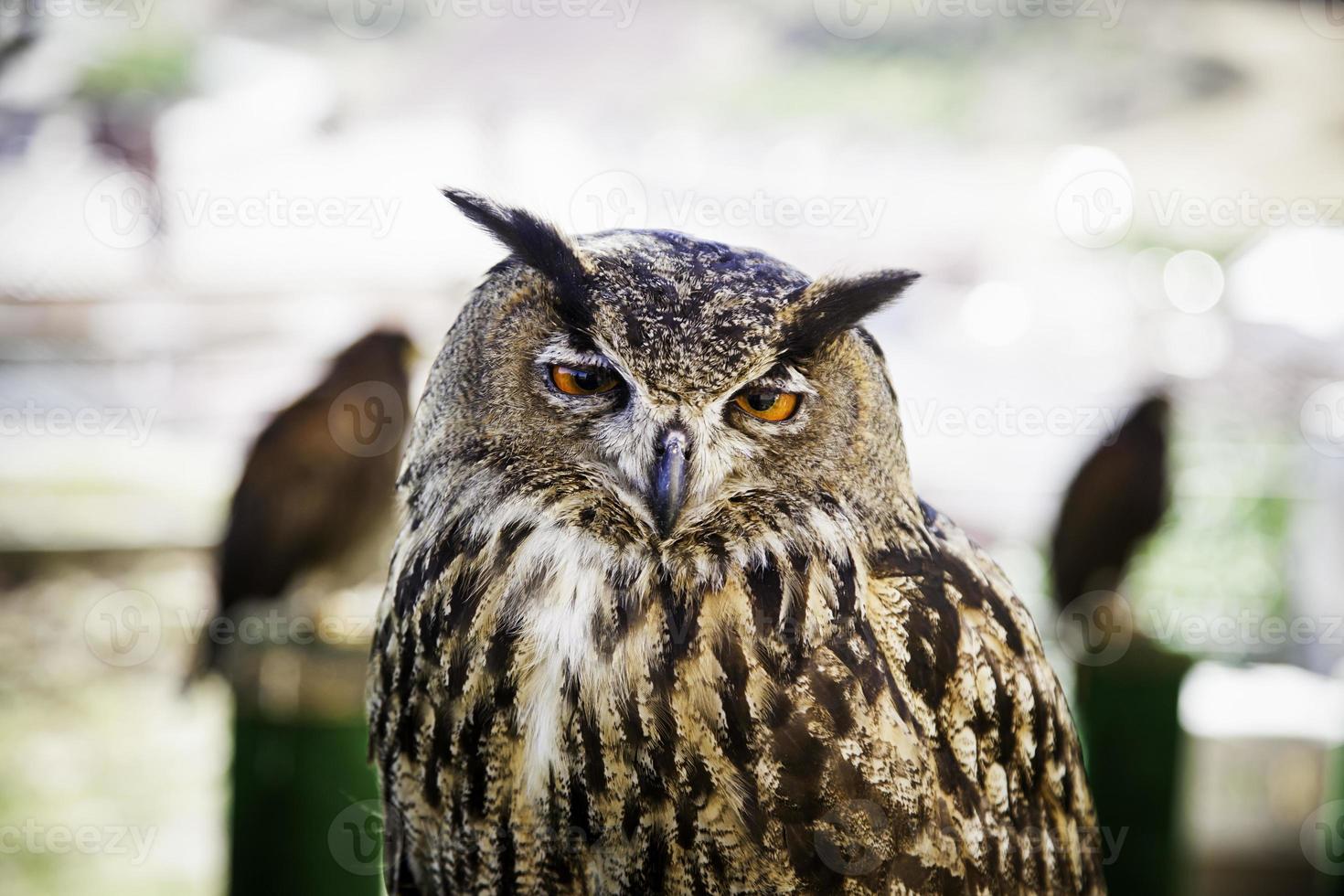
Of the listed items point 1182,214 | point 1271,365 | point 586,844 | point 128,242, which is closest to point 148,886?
point 128,242

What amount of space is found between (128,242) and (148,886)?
1.52 metres

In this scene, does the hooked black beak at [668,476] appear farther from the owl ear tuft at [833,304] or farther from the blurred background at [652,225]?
the blurred background at [652,225]

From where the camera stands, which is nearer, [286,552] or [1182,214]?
[1182,214]

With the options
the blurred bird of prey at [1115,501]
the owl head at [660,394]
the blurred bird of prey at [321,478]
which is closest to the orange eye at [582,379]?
the owl head at [660,394]

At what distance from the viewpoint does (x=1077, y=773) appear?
927 millimetres

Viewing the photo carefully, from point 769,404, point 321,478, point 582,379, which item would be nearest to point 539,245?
point 582,379

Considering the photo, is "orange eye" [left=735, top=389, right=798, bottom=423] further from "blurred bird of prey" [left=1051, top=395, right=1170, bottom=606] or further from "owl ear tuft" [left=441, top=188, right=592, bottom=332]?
"blurred bird of prey" [left=1051, top=395, right=1170, bottom=606]

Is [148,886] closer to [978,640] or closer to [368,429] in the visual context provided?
[368,429]

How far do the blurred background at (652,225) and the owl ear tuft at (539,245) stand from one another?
178 mm

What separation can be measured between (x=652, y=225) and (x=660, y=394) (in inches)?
11.7

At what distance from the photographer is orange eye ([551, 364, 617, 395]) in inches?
28.5

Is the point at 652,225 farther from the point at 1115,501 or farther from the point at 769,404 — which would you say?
the point at 1115,501

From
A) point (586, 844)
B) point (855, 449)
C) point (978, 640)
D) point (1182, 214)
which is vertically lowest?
point (586, 844)

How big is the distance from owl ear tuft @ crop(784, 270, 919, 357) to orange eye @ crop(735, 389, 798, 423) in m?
0.04
